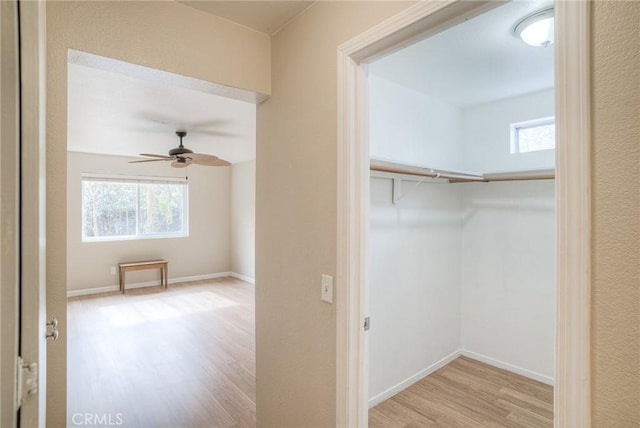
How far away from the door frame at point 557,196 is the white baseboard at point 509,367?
2.19 metres

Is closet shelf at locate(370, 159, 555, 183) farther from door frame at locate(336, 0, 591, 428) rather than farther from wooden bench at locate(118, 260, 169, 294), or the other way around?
wooden bench at locate(118, 260, 169, 294)

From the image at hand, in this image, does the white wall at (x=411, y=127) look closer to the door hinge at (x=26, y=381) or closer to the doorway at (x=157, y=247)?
the doorway at (x=157, y=247)

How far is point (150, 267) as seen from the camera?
5.99 metres

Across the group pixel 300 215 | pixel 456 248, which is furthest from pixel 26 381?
pixel 456 248

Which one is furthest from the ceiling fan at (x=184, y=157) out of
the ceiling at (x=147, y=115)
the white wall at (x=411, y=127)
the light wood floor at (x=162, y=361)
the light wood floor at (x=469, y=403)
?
Answer: the light wood floor at (x=469, y=403)

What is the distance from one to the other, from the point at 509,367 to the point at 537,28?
2.67 meters

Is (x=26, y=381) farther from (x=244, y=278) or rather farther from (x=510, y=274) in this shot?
(x=244, y=278)

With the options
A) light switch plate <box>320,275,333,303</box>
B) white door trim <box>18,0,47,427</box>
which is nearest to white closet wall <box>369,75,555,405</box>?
light switch plate <box>320,275,333,303</box>

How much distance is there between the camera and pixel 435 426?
7.25 feet

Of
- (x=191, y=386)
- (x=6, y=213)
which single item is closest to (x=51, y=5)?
(x=6, y=213)

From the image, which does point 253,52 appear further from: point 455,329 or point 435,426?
point 455,329

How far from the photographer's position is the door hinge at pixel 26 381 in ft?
2.11

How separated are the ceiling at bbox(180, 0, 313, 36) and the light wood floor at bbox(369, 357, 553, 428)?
254cm

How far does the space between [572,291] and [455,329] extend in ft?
8.82
